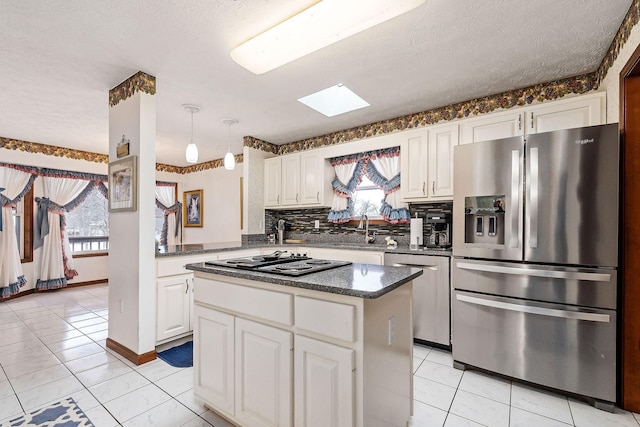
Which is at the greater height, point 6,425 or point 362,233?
point 362,233

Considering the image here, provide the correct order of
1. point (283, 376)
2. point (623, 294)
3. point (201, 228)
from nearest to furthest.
A: 1. point (283, 376)
2. point (623, 294)
3. point (201, 228)

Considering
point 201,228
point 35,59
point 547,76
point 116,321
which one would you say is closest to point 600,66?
point 547,76

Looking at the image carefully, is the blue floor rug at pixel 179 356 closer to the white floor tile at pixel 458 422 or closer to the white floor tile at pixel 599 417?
the white floor tile at pixel 458 422

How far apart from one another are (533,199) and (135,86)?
3.30 m

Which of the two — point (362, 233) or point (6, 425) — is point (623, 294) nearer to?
point (362, 233)

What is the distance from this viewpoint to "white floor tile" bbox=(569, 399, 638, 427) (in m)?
1.80

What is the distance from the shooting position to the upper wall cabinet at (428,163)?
9.84ft

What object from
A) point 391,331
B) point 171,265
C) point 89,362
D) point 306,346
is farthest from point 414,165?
point 89,362

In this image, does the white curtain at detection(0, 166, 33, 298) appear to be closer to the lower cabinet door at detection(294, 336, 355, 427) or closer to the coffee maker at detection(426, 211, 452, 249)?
the lower cabinet door at detection(294, 336, 355, 427)

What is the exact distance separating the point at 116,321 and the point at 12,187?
3.47m

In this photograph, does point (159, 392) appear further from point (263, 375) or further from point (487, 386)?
point (487, 386)

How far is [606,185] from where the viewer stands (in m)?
1.94

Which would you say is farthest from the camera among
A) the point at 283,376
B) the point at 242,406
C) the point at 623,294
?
the point at 623,294

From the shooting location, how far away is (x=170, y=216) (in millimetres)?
6500
